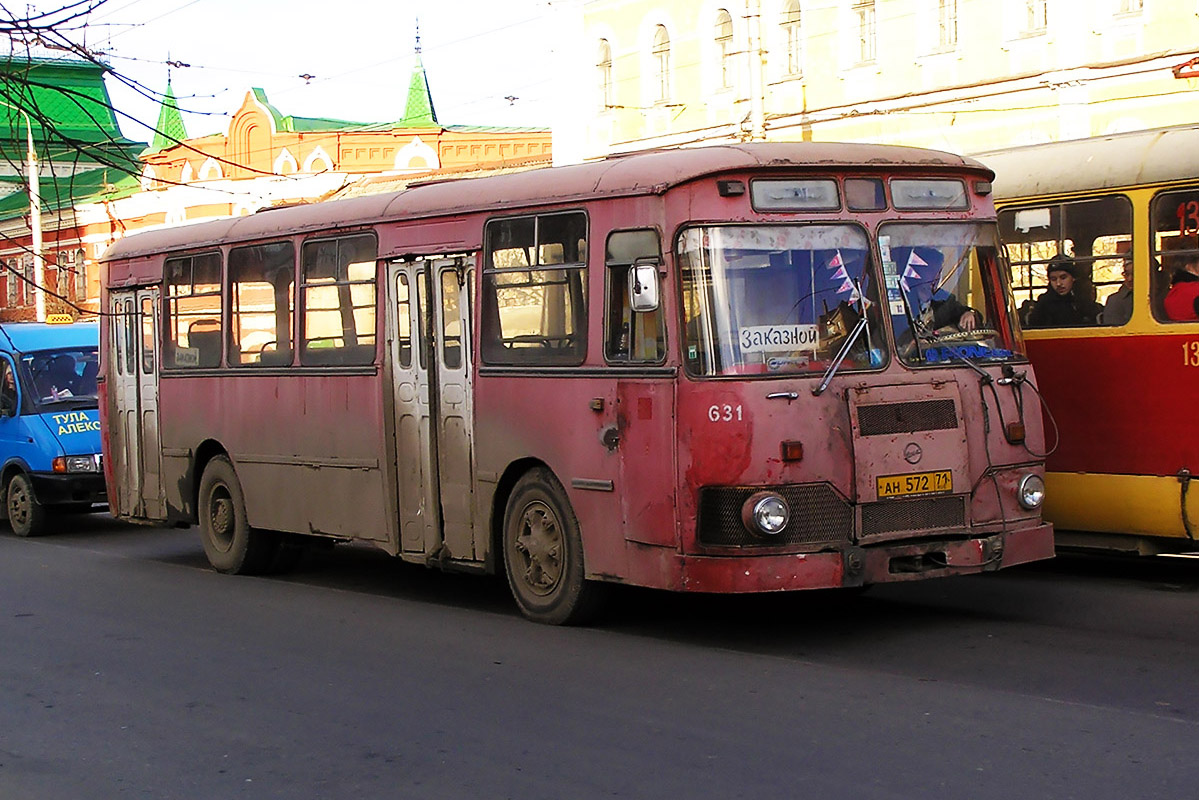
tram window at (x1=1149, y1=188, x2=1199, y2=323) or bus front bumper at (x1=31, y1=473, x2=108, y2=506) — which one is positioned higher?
tram window at (x1=1149, y1=188, x2=1199, y2=323)

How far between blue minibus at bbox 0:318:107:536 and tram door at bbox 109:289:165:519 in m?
3.05

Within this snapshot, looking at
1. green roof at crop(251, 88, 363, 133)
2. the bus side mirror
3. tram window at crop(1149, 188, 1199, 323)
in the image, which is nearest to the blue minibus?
the bus side mirror

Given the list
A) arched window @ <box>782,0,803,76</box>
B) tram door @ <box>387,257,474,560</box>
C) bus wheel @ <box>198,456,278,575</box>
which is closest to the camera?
tram door @ <box>387,257,474,560</box>

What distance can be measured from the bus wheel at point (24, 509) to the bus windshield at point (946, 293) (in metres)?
12.1

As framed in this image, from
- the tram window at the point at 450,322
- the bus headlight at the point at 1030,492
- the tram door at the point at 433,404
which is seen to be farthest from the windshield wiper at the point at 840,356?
the tram window at the point at 450,322

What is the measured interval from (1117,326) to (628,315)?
12.3ft

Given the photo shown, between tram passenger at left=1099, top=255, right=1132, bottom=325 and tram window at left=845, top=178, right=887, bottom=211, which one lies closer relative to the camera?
tram window at left=845, top=178, right=887, bottom=211

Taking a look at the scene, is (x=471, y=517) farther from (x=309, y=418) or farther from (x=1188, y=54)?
(x=1188, y=54)

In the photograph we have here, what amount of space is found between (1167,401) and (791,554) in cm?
349

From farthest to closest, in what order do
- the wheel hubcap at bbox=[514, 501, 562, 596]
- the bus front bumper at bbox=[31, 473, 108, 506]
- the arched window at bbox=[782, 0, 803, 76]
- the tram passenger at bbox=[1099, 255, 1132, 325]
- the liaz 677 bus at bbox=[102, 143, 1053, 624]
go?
the arched window at bbox=[782, 0, 803, 76], the bus front bumper at bbox=[31, 473, 108, 506], the tram passenger at bbox=[1099, 255, 1132, 325], the wheel hubcap at bbox=[514, 501, 562, 596], the liaz 677 bus at bbox=[102, 143, 1053, 624]

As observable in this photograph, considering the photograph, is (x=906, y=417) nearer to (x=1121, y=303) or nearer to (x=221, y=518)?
(x=1121, y=303)

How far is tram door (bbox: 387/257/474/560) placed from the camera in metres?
11.5

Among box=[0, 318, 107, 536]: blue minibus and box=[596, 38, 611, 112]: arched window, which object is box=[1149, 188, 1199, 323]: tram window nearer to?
box=[0, 318, 107, 536]: blue minibus

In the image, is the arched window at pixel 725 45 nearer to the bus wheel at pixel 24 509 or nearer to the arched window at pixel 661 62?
the arched window at pixel 661 62
